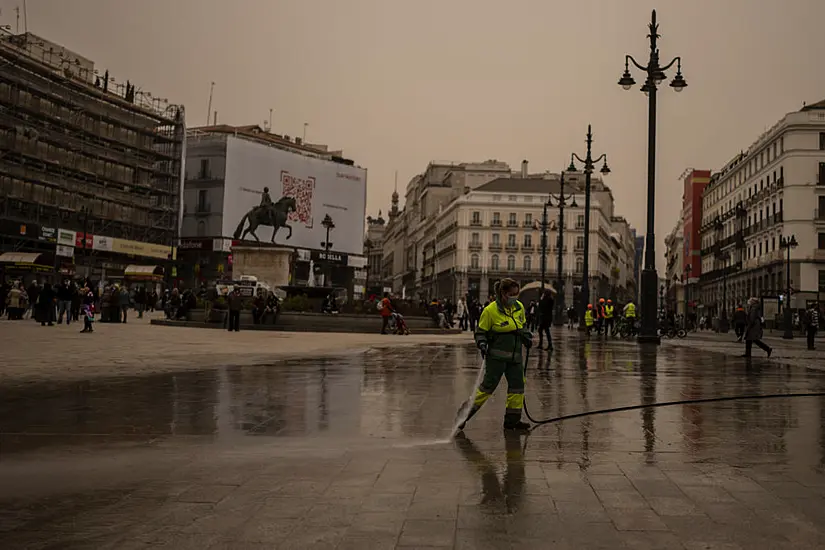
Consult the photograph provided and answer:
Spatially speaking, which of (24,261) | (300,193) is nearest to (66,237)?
(24,261)

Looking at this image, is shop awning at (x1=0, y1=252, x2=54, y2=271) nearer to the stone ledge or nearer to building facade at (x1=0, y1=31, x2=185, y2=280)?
building facade at (x1=0, y1=31, x2=185, y2=280)

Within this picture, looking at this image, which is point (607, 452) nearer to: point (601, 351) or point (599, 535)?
point (599, 535)

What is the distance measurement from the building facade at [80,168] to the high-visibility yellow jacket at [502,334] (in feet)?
153

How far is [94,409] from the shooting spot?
31.6 ft

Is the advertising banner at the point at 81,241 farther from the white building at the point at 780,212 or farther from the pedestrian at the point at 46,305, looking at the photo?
the white building at the point at 780,212

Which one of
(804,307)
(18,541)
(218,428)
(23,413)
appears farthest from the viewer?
(804,307)

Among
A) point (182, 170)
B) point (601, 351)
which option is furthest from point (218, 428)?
point (182, 170)

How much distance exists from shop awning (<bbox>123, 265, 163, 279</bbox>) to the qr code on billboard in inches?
687

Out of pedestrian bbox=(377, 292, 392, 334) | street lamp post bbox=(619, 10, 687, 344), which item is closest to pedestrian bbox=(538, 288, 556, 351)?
street lamp post bbox=(619, 10, 687, 344)

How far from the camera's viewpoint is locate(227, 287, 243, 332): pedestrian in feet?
95.8

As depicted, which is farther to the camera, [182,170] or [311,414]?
[182,170]

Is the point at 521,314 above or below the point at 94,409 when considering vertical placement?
above

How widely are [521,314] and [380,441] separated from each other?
6.41ft

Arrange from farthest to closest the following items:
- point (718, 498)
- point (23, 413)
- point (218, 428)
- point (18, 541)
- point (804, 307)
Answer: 1. point (804, 307)
2. point (23, 413)
3. point (218, 428)
4. point (718, 498)
5. point (18, 541)
